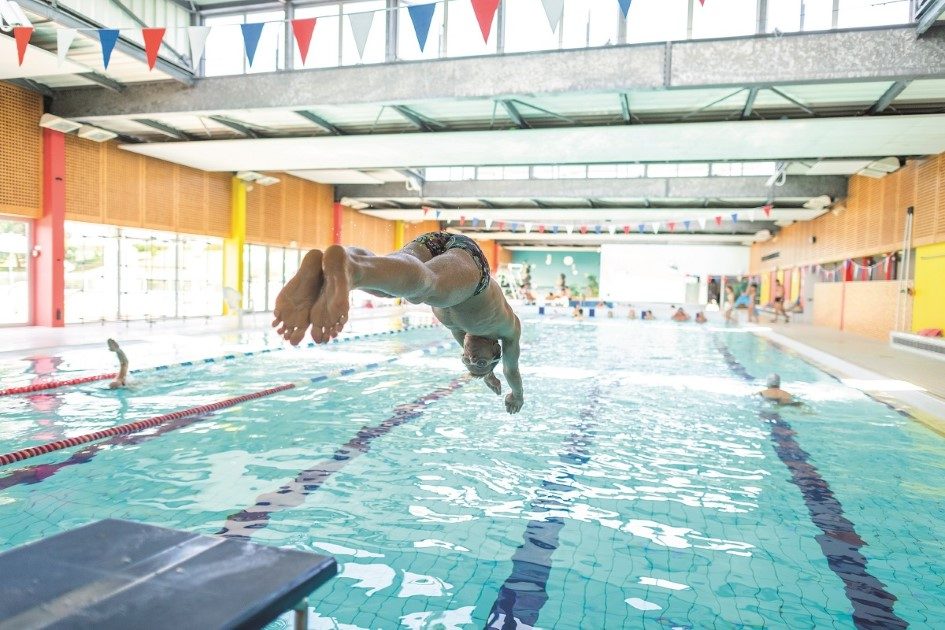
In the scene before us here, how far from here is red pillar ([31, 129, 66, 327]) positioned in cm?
1142

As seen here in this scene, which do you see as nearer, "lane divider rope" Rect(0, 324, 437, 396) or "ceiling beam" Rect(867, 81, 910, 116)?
"lane divider rope" Rect(0, 324, 437, 396)

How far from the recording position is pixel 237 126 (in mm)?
11930

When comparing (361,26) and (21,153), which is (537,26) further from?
(21,153)

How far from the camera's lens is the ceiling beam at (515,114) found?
9875 mm

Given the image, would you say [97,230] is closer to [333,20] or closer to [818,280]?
[333,20]

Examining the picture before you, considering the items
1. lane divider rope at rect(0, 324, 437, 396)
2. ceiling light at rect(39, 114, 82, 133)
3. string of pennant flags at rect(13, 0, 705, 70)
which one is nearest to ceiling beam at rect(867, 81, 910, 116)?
string of pennant flags at rect(13, 0, 705, 70)

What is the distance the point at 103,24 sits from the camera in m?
9.20

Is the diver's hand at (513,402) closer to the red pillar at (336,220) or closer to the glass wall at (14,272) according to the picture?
the glass wall at (14,272)

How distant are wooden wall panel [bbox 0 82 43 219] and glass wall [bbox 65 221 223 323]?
1196mm

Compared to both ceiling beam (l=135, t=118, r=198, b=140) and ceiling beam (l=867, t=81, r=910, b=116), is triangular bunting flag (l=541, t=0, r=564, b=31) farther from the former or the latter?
ceiling beam (l=135, t=118, r=198, b=140)

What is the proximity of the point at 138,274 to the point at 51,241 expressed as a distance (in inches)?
106

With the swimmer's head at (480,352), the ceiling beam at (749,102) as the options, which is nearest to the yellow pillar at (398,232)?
the ceiling beam at (749,102)

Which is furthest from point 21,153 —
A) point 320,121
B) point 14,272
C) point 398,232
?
point 398,232

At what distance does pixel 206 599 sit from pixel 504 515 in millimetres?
2493
